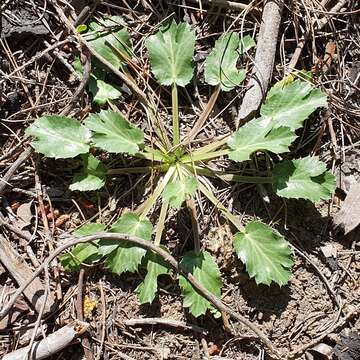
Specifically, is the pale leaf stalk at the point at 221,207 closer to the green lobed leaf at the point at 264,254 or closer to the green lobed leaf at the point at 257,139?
the green lobed leaf at the point at 264,254

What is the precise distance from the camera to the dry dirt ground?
2.65m

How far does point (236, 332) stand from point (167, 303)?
311mm

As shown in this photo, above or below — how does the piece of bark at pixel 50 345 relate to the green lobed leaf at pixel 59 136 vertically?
below

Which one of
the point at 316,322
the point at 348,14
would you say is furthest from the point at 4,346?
the point at 348,14

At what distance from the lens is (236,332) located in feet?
8.75

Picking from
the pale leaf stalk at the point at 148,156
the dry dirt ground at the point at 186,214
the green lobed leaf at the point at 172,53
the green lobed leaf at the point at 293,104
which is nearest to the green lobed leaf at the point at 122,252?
the dry dirt ground at the point at 186,214

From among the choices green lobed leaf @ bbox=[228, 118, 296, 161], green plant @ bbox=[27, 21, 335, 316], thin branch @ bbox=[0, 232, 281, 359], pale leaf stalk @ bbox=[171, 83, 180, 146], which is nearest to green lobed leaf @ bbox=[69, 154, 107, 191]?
green plant @ bbox=[27, 21, 335, 316]

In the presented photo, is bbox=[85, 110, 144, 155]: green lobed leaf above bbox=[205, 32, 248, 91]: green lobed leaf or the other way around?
the other way around

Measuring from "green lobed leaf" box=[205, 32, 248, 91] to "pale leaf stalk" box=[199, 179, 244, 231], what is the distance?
44cm

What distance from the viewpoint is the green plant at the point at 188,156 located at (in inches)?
101

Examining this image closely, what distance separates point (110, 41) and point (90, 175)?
58cm

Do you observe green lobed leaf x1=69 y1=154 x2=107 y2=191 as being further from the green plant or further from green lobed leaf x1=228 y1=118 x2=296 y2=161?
green lobed leaf x1=228 y1=118 x2=296 y2=161

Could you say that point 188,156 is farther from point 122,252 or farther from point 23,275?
point 23,275

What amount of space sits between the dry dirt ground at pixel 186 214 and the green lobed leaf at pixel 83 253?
6cm
